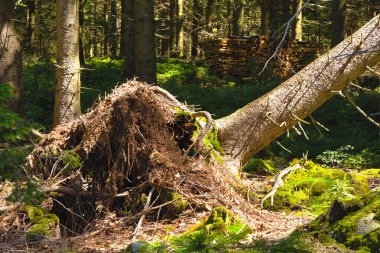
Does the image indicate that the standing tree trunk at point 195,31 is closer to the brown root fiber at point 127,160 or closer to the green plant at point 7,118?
the brown root fiber at point 127,160

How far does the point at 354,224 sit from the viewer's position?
14.5ft

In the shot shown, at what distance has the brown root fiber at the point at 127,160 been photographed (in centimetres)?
682

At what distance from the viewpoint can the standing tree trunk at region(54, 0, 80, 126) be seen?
926 cm

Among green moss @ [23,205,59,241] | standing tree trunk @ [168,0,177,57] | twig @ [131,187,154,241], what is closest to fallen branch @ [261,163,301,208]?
twig @ [131,187,154,241]

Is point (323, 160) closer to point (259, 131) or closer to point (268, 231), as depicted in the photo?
point (259, 131)

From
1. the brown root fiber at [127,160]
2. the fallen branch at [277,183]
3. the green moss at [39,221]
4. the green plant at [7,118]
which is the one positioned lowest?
the green moss at [39,221]

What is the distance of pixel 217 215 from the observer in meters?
6.24

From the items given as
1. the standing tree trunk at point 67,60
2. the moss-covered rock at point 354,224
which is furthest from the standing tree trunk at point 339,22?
the moss-covered rock at point 354,224

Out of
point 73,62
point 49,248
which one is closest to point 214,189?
point 49,248

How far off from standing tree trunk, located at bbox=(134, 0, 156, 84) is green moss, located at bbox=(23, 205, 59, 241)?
23.8ft

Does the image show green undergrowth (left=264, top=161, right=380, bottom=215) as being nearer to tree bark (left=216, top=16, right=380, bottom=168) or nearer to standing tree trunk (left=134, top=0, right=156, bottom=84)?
tree bark (left=216, top=16, right=380, bottom=168)

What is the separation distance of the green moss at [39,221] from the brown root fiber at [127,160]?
447mm

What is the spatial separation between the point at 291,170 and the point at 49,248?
407 centimetres

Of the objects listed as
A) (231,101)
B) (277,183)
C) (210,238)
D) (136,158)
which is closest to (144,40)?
(231,101)
